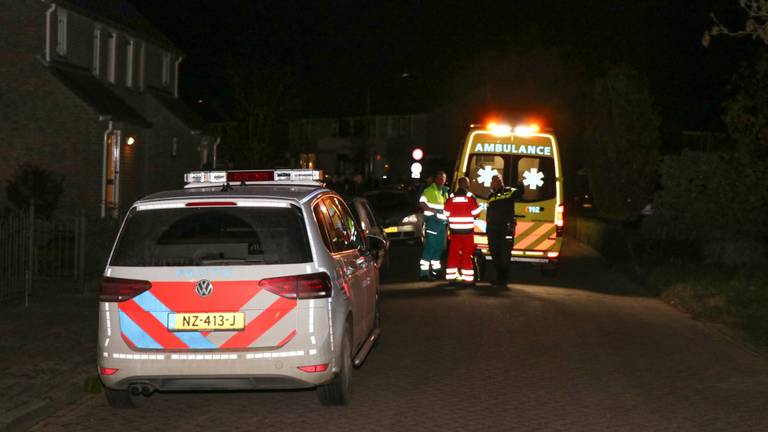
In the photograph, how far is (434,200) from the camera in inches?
704

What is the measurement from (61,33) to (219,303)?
22901 millimetres

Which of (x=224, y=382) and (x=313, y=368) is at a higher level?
(x=313, y=368)

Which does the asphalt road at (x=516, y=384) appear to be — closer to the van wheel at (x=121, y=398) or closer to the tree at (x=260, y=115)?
the van wheel at (x=121, y=398)

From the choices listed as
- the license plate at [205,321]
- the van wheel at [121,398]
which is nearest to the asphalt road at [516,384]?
the van wheel at [121,398]

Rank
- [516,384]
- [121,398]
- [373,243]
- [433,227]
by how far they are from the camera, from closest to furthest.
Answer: [121,398], [516,384], [373,243], [433,227]

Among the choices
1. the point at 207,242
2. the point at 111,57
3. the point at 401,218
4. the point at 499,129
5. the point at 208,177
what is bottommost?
the point at 401,218

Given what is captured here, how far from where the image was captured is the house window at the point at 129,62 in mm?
33094

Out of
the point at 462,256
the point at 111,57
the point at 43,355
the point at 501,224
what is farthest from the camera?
the point at 111,57

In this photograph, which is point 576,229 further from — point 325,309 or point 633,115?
point 325,309

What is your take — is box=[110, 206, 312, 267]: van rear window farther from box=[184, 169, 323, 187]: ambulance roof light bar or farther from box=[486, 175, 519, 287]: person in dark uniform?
box=[486, 175, 519, 287]: person in dark uniform

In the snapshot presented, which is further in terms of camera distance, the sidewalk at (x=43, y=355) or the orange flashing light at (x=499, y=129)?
the orange flashing light at (x=499, y=129)

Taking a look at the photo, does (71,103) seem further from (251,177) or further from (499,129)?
(251,177)

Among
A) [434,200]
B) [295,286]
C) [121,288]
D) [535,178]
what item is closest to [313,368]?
[295,286]

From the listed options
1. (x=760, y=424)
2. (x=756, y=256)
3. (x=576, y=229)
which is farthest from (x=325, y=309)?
(x=576, y=229)
